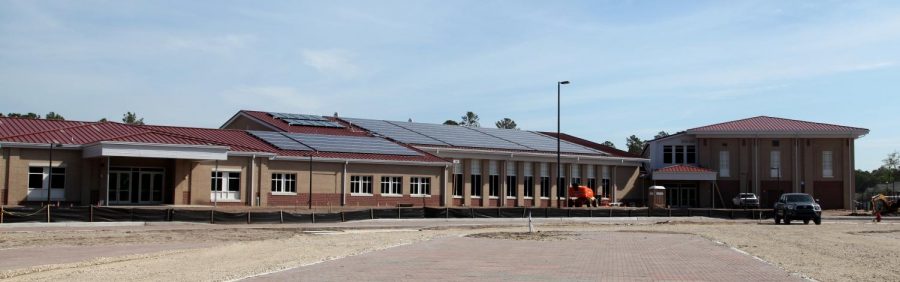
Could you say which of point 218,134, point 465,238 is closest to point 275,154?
point 218,134

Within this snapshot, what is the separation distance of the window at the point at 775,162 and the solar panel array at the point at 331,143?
1191 inches

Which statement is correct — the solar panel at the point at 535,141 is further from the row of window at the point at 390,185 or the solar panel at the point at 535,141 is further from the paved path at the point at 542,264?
the paved path at the point at 542,264

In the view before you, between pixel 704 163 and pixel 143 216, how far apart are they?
4995 centimetres

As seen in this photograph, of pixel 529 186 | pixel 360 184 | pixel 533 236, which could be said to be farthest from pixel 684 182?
pixel 533 236

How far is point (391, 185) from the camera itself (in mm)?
56094

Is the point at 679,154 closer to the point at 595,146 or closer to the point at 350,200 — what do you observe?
the point at 595,146

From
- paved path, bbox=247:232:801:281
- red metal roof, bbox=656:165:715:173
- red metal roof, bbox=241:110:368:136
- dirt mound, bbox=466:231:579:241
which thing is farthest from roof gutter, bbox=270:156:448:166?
paved path, bbox=247:232:801:281

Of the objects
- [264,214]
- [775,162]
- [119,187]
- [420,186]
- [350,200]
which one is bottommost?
[264,214]

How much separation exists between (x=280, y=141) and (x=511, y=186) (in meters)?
18.3

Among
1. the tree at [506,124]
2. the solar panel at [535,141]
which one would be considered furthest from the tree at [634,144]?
the solar panel at [535,141]

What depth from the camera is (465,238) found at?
96.9 feet

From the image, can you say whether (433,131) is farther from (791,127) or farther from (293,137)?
(791,127)

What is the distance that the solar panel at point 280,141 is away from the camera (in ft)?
175

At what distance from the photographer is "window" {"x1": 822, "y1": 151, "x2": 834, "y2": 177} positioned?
71375mm
